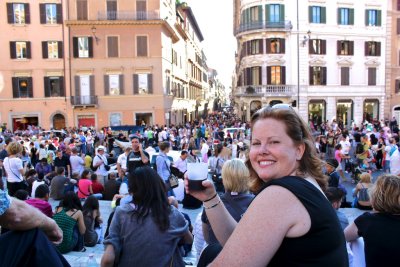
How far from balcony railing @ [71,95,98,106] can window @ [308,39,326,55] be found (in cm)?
1978

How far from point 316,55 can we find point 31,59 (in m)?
25.0

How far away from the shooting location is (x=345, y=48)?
37062 millimetres

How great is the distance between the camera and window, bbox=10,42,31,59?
3259 cm

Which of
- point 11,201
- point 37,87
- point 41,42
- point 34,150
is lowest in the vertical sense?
point 34,150

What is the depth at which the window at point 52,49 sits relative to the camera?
3281cm

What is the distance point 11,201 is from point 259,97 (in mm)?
35474

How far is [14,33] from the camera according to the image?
3253 cm

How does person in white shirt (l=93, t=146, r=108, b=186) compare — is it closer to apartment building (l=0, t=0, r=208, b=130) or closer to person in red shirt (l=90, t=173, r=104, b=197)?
person in red shirt (l=90, t=173, r=104, b=197)

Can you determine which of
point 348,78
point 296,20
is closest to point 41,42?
point 296,20

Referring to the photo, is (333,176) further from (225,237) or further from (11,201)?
(11,201)

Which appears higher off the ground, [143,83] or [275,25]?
[275,25]

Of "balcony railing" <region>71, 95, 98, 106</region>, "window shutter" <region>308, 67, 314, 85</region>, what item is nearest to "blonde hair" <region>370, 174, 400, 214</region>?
"balcony railing" <region>71, 95, 98, 106</region>

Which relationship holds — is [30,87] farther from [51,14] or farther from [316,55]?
[316,55]

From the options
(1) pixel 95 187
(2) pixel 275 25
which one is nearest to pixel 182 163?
(1) pixel 95 187
